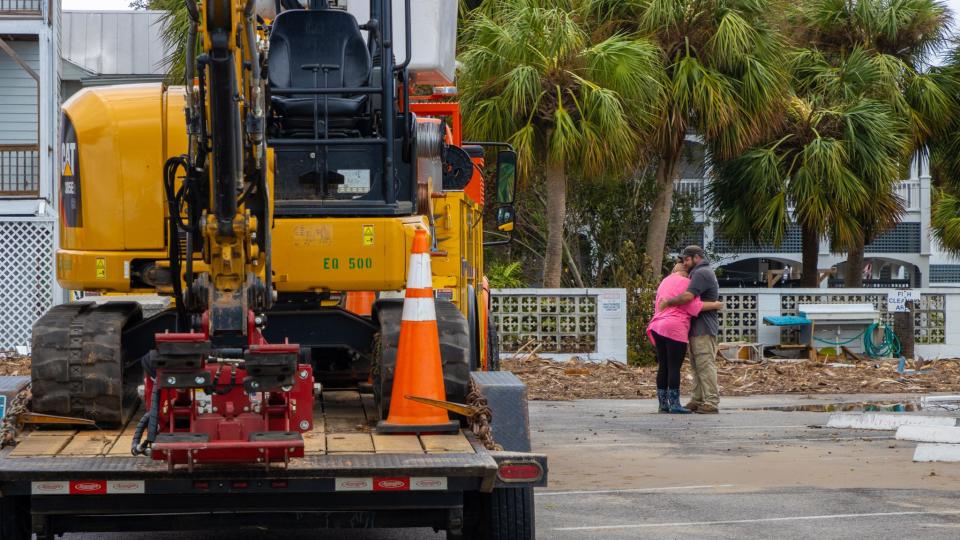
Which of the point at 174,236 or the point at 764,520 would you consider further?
the point at 764,520

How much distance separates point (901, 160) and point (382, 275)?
21.7 metres

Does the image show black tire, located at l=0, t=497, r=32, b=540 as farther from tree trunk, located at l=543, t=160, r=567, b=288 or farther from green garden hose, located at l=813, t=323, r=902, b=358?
green garden hose, located at l=813, t=323, r=902, b=358

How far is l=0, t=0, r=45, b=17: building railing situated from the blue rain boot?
1569 cm

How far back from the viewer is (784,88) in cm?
2434

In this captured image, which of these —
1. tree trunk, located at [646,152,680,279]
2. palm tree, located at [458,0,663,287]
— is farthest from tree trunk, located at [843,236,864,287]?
palm tree, located at [458,0,663,287]

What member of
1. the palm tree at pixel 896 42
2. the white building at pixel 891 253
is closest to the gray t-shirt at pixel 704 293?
the palm tree at pixel 896 42

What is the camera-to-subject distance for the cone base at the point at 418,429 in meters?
6.82

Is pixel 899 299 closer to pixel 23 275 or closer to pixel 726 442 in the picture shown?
pixel 726 442

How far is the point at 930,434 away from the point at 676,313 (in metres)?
3.52

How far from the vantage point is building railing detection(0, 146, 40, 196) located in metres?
26.1

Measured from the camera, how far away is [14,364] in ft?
63.2

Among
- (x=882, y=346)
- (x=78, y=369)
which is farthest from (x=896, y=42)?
(x=78, y=369)

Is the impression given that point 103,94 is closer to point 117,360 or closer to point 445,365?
point 117,360

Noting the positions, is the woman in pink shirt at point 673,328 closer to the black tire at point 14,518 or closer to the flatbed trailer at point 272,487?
the flatbed trailer at point 272,487
